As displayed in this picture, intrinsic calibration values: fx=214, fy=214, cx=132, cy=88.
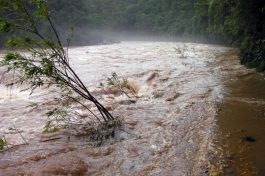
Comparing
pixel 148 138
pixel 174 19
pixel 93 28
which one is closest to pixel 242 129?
pixel 148 138

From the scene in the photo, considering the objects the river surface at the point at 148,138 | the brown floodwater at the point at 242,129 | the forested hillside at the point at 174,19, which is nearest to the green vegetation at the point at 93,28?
the forested hillside at the point at 174,19

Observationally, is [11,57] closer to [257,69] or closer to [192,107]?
[192,107]

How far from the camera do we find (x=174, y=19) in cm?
5084

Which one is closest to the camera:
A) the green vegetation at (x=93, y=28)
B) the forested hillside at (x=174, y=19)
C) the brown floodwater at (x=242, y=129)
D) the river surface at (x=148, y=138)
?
the brown floodwater at (x=242, y=129)

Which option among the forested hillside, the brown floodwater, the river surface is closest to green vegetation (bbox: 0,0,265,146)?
the forested hillside

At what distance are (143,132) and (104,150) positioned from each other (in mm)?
936

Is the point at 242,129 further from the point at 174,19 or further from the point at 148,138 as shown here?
the point at 174,19

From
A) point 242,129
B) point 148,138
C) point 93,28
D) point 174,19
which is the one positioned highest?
point 174,19

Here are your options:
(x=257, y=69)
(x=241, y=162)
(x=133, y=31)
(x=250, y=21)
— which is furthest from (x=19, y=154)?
(x=133, y=31)

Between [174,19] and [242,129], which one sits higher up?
[174,19]

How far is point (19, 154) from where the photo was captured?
3330 millimetres

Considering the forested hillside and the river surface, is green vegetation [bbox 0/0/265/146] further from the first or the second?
the river surface

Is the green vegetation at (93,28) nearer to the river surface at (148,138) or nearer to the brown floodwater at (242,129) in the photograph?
the river surface at (148,138)

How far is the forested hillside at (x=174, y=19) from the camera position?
9.86 m
